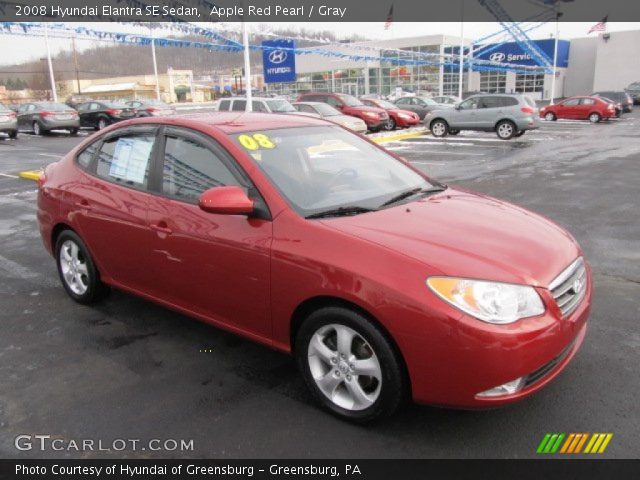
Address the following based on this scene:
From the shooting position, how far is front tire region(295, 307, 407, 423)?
274 centimetres

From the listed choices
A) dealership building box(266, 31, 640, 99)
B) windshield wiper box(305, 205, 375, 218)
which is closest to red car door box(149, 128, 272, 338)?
windshield wiper box(305, 205, 375, 218)

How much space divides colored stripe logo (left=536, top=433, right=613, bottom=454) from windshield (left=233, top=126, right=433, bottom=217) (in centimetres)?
160

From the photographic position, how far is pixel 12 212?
884 cm

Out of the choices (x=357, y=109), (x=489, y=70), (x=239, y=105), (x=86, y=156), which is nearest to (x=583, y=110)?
(x=357, y=109)

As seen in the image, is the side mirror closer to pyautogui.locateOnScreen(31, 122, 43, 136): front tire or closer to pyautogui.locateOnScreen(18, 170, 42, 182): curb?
pyautogui.locateOnScreen(18, 170, 42, 182): curb

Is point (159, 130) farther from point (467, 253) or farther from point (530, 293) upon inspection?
point (530, 293)

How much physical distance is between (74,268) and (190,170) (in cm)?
179

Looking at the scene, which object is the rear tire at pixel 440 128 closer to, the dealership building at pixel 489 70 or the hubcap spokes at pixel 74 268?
the hubcap spokes at pixel 74 268

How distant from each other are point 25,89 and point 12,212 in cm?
9752

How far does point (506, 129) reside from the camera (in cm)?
2006

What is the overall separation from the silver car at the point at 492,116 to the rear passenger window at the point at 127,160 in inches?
706

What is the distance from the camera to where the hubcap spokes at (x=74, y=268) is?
4.66 m

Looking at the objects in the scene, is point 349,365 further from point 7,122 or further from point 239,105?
point 7,122

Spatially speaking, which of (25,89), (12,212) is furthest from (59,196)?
(25,89)
